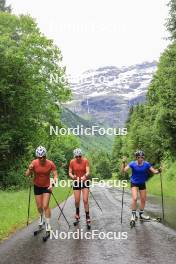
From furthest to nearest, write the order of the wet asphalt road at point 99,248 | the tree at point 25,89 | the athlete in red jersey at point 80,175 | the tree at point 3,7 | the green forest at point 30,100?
the tree at point 3,7
the tree at point 25,89
the green forest at point 30,100
the athlete in red jersey at point 80,175
the wet asphalt road at point 99,248

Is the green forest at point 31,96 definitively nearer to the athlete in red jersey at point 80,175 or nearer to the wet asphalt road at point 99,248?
the athlete in red jersey at point 80,175

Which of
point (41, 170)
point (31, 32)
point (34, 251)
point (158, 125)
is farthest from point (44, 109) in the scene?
point (34, 251)

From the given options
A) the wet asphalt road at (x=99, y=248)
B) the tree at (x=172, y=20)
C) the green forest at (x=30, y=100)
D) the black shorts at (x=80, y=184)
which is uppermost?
the tree at (x=172, y=20)

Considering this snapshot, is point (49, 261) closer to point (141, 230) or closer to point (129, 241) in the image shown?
point (129, 241)

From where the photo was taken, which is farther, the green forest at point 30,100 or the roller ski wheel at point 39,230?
the green forest at point 30,100

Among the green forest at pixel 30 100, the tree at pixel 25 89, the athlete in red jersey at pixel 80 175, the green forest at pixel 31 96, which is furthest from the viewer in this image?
the tree at pixel 25 89

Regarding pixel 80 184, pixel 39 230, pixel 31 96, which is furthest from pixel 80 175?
pixel 31 96

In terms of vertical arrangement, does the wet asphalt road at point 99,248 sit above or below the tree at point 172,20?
below
